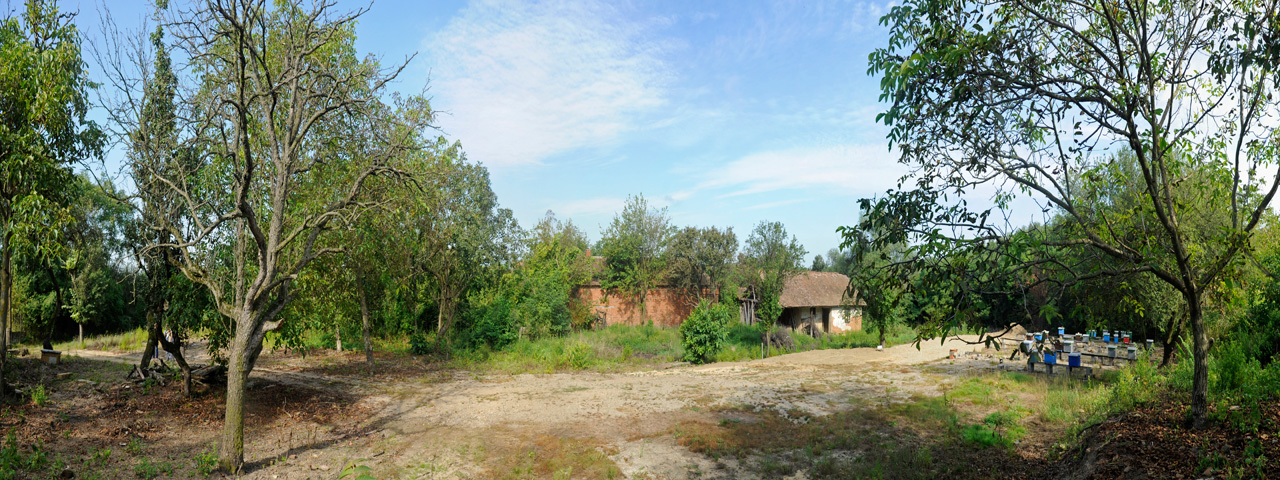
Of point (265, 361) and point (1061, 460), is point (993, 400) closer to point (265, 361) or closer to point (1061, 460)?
point (1061, 460)

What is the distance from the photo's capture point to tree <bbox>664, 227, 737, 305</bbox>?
3425cm

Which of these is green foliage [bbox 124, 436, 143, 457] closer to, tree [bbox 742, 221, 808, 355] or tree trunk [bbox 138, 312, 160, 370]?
tree trunk [bbox 138, 312, 160, 370]

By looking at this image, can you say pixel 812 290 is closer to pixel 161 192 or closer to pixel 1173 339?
pixel 1173 339

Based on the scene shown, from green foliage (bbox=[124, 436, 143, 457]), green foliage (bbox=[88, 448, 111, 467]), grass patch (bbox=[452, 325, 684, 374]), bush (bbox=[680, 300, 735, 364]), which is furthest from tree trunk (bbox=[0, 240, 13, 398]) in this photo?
bush (bbox=[680, 300, 735, 364])

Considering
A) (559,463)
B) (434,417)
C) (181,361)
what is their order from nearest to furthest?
(559,463) → (181,361) → (434,417)

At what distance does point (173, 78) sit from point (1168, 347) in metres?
21.5

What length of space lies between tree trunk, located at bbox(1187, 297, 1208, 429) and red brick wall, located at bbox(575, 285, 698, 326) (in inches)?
1040

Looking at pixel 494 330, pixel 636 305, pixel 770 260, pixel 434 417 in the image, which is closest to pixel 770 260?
pixel 770 260

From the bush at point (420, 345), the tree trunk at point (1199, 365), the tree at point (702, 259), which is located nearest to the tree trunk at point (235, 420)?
the tree trunk at point (1199, 365)

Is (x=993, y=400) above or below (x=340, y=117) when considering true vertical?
below

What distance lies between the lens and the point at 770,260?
30.2 metres

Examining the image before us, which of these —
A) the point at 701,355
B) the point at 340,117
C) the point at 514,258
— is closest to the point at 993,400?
the point at 701,355

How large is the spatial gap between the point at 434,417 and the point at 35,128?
292 inches

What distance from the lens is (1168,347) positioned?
1360 cm
